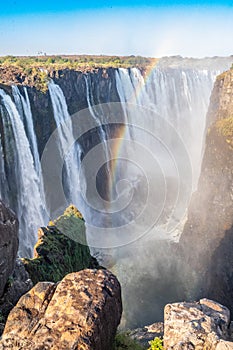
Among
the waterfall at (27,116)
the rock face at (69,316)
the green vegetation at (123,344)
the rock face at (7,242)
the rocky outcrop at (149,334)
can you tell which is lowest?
the rocky outcrop at (149,334)

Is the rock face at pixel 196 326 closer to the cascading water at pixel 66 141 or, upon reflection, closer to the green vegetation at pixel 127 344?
the green vegetation at pixel 127 344

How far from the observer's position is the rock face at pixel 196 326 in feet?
21.6

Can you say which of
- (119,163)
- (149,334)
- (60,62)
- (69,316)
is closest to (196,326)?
(69,316)

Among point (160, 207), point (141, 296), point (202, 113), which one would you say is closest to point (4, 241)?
point (141, 296)

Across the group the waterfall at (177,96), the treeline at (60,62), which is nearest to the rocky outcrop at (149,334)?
the treeline at (60,62)

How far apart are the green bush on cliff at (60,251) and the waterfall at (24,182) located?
18.9ft

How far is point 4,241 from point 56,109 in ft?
80.8

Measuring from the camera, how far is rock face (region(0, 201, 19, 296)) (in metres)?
7.69

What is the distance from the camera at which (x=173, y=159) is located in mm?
48281

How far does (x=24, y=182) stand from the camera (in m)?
23.8

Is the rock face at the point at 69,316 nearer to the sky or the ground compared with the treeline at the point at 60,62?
nearer to the ground

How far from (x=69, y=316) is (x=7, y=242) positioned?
8.91 ft

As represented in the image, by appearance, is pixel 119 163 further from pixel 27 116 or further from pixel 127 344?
pixel 127 344

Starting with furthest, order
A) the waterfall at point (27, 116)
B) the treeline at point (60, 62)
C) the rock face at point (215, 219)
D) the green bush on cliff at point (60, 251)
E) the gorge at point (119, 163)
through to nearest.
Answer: the treeline at point (60, 62) → the waterfall at point (27, 116) → the gorge at point (119, 163) → the rock face at point (215, 219) → the green bush on cliff at point (60, 251)
